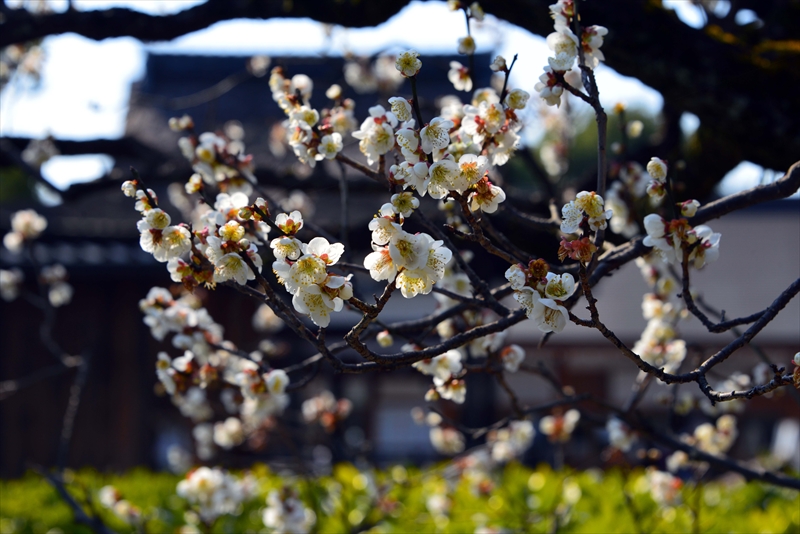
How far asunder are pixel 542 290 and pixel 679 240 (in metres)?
0.34

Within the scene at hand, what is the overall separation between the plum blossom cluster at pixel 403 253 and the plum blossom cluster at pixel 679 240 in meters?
0.45

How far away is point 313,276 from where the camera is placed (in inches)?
41.3

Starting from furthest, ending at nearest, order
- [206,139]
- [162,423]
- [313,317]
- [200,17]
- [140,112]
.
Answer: [140,112] → [162,423] → [200,17] → [206,139] → [313,317]

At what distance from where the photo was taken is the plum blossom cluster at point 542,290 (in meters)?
1.07

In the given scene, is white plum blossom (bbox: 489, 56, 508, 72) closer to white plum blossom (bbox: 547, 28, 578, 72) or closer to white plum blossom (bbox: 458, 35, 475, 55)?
white plum blossom (bbox: 547, 28, 578, 72)

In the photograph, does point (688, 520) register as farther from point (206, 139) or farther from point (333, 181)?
point (206, 139)

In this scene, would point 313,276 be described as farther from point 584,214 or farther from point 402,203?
point 584,214

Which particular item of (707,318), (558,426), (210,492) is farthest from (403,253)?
(558,426)

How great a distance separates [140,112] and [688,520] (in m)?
9.89

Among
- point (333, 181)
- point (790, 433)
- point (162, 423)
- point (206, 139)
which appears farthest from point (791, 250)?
point (206, 139)

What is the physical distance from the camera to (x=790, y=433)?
752 cm

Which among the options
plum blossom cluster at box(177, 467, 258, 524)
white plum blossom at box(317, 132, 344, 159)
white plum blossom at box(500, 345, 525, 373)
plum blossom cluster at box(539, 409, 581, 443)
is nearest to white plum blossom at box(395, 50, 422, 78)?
white plum blossom at box(317, 132, 344, 159)

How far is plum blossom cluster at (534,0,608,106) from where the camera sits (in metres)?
1.43

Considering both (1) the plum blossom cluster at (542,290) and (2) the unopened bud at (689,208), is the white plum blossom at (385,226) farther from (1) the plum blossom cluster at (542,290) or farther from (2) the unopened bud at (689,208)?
(2) the unopened bud at (689,208)
